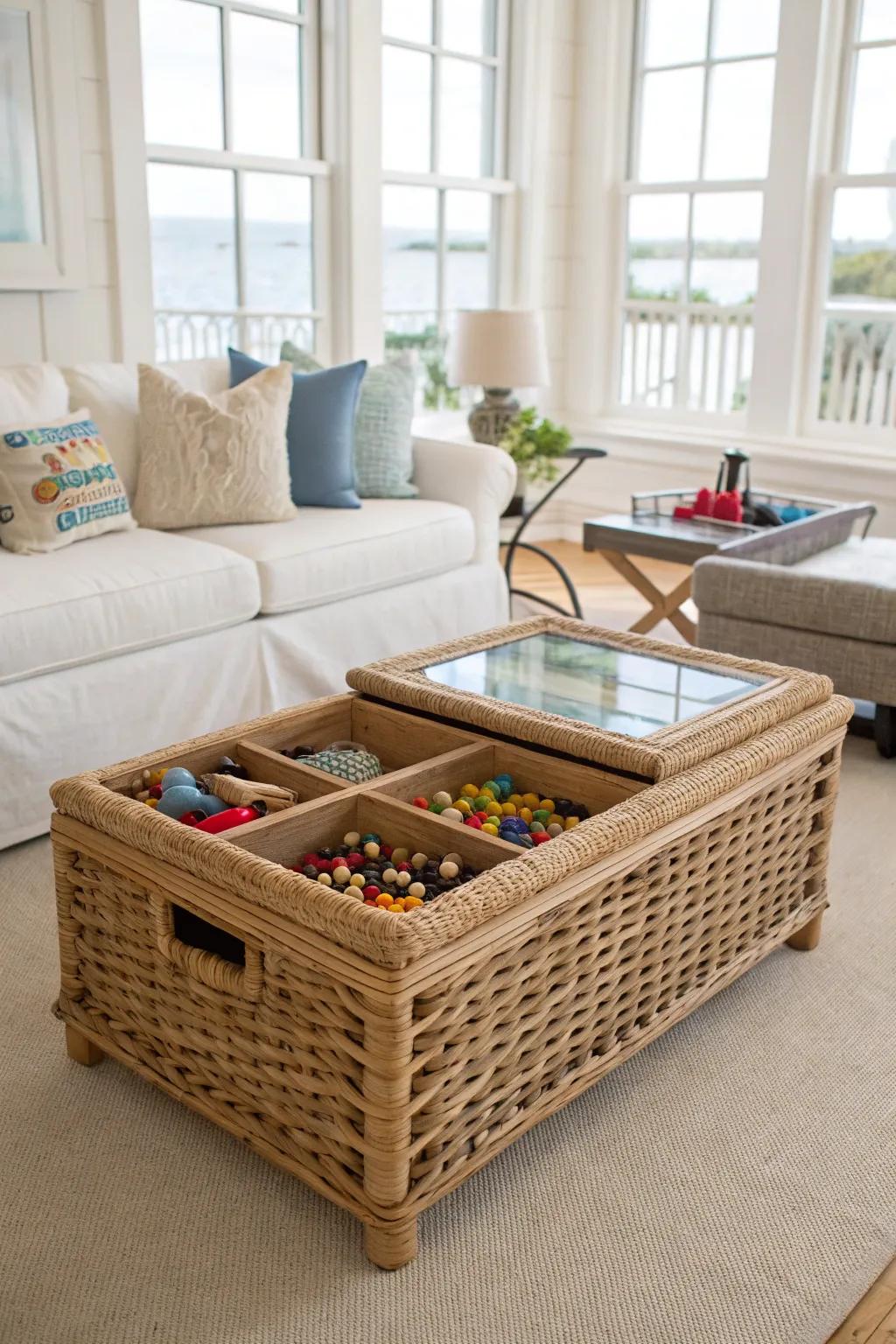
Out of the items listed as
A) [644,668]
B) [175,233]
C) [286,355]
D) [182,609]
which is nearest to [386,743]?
[644,668]

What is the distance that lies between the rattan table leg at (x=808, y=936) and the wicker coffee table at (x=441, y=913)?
0.05 feet

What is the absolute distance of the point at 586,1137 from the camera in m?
1.77

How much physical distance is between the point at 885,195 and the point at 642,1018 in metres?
3.99

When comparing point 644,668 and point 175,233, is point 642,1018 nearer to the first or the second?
point 644,668

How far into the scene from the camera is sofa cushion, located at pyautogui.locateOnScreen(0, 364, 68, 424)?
3.11 metres

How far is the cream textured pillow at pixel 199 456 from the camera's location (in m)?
3.29

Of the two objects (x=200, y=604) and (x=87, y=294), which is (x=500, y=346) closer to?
(x=87, y=294)

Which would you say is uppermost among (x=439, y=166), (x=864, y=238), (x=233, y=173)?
(x=439, y=166)

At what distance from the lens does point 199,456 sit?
329 centimetres

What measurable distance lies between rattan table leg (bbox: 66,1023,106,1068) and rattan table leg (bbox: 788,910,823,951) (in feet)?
4.06

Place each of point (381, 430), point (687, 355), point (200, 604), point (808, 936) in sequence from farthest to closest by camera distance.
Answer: point (687, 355) < point (381, 430) < point (200, 604) < point (808, 936)

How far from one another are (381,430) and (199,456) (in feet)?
2.17

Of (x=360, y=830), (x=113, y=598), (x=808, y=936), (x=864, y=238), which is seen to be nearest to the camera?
(x=360, y=830)

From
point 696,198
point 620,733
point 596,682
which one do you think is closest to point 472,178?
point 696,198
